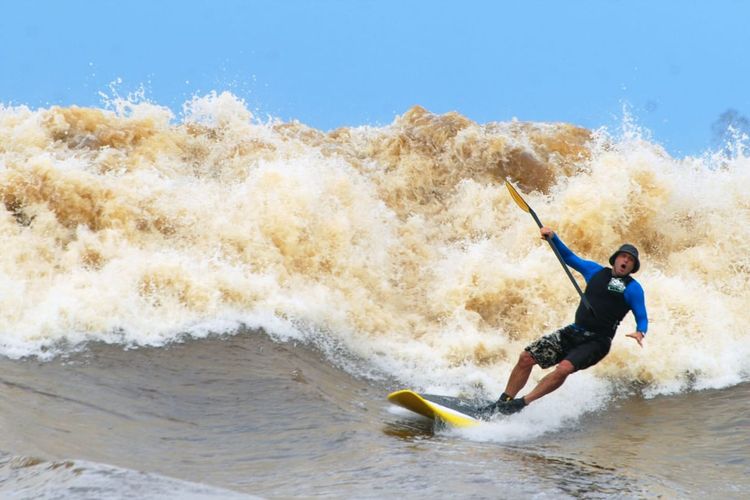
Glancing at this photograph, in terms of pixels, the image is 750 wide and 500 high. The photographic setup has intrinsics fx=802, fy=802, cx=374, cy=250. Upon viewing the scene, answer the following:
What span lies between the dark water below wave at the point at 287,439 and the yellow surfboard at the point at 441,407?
116 mm

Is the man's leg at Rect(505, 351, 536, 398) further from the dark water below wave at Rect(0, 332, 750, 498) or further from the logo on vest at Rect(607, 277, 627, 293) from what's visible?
the logo on vest at Rect(607, 277, 627, 293)

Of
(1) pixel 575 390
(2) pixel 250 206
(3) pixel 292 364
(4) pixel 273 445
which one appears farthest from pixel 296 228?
(4) pixel 273 445

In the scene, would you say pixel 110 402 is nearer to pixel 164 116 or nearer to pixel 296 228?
pixel 296 228

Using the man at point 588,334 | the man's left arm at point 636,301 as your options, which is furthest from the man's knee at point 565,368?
the man's left arm at point 636,301

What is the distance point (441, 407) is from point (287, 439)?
1.36 meters

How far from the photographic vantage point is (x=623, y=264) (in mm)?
6637

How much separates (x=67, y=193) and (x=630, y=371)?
651 cm

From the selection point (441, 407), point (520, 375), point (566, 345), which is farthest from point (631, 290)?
point (441, 407)

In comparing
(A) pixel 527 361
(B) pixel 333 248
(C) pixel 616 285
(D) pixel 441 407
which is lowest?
(D) pixel 441 407

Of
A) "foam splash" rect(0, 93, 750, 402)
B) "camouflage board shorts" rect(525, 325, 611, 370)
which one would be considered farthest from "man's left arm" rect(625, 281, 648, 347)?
"foam splash" rect(0, 93, 750, 402)

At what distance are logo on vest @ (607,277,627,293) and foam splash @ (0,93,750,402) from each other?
190 cm

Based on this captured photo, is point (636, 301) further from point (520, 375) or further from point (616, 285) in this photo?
point (520, 375)

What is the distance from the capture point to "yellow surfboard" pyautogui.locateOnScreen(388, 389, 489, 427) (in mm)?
6289

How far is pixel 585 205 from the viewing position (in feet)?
35.5
